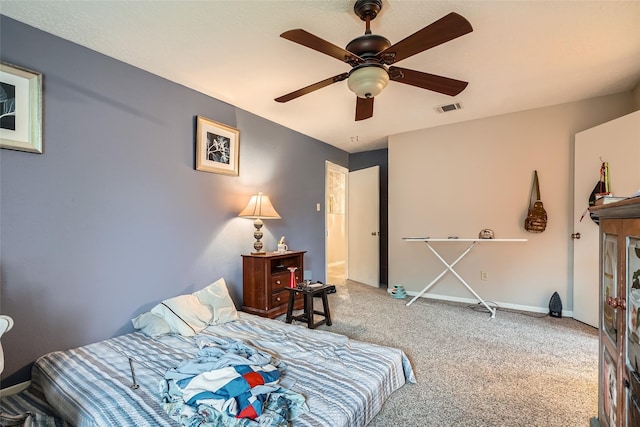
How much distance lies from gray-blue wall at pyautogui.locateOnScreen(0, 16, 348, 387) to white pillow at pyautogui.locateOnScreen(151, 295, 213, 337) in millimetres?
269

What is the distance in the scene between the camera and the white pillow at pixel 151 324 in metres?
2.25

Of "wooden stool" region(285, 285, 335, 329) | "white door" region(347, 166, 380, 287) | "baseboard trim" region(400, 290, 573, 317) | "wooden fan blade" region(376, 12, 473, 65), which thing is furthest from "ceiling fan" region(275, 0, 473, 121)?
"white door" region(347, 166, 380, 287)

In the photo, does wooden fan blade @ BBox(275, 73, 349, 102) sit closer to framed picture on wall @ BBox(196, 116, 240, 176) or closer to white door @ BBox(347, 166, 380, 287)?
framed picture on wall @ BBox(196, 116, 240, 176)

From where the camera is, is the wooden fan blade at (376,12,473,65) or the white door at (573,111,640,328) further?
the white door at (573,111,640,328)

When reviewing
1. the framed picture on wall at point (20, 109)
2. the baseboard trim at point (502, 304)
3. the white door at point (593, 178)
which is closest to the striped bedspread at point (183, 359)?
the framed picture on wall at point (20, 109)

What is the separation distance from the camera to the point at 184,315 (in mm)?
2350

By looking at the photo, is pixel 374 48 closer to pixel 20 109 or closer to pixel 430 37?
pixel 430 37

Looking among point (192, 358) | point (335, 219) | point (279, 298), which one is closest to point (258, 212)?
point (279, 298)

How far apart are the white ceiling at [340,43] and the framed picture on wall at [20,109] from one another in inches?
14.6

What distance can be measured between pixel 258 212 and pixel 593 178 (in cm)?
352

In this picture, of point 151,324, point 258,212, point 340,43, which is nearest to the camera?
point 340,43

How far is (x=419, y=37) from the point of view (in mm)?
1562

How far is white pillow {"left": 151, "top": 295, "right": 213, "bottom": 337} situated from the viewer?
2283mm

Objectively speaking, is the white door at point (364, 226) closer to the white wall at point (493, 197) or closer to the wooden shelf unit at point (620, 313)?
the white wall at point (493, 197)
